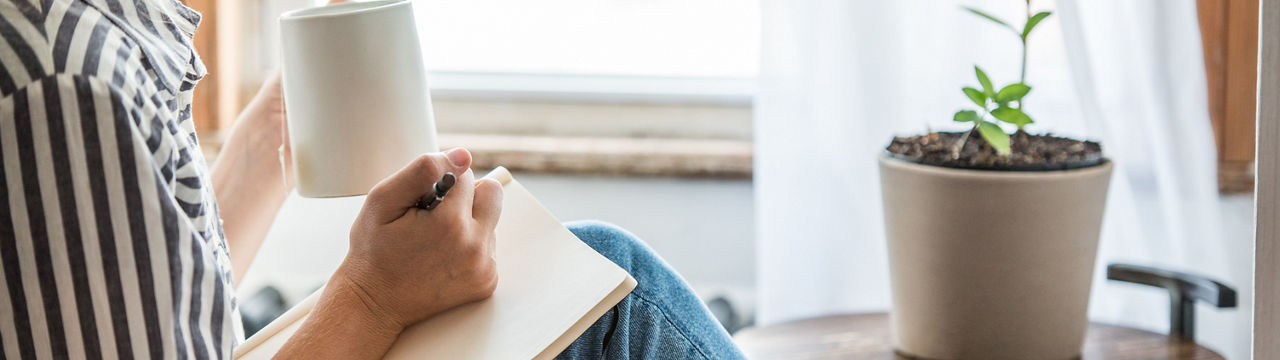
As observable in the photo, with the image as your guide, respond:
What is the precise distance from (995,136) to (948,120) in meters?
0.55

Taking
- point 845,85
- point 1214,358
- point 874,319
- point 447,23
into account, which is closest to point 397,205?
point 874,319

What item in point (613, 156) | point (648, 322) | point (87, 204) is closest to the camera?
point (87, 204)

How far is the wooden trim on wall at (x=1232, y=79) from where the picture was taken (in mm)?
1285

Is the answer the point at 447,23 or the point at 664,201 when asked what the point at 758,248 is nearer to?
the point at 664,201

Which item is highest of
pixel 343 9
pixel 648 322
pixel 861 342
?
pixel 343 9

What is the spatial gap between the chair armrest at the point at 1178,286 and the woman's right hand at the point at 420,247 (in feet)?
2.28

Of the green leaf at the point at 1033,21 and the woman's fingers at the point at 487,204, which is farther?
the green leaf at the point at 1033,21

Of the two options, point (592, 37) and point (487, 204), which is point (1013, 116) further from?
point (592, 37)

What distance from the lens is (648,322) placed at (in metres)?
0.74

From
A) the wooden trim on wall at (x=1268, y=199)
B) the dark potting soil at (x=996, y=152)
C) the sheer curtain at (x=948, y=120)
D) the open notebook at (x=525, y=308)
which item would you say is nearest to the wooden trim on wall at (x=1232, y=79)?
the sheer curtain at (x=948, y=120)

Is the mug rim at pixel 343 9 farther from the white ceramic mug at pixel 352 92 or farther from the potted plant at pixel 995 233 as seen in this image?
the potted plant at pixel 995 233

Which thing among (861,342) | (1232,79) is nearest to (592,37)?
(861,342)

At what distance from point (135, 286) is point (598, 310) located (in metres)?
0.25

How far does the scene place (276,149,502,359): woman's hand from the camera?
618 millimetres
